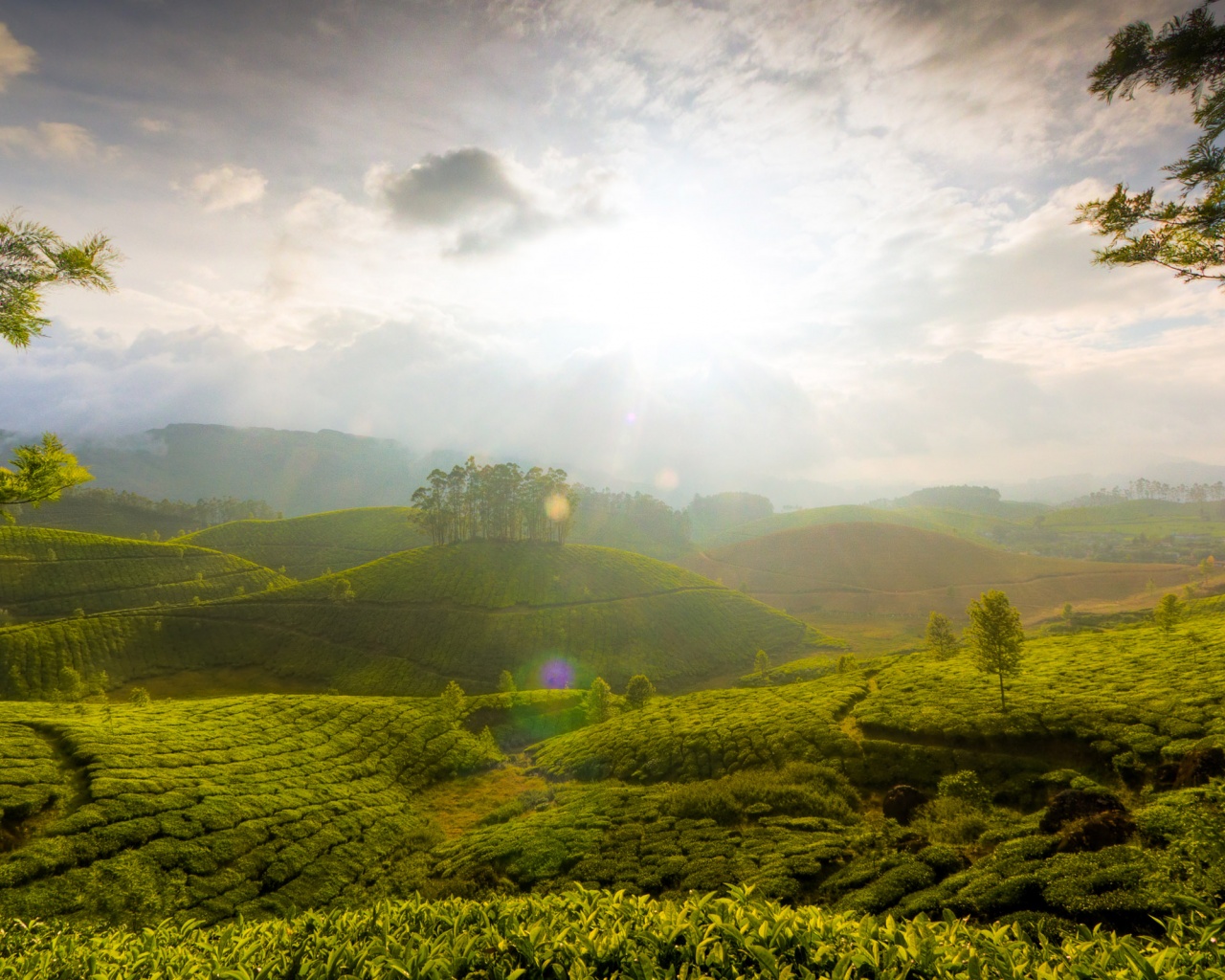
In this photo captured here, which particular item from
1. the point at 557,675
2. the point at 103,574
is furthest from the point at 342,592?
the point at 103,574

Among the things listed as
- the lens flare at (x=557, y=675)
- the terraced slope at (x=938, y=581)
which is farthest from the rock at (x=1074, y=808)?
the terraced slope at (x=938, y=581)

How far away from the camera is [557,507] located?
151000 millimetres

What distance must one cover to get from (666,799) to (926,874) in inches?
581

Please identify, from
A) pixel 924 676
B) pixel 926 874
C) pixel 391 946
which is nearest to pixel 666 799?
pixel 926 874

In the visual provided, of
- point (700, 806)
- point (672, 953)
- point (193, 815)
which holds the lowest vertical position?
point (700, 806)

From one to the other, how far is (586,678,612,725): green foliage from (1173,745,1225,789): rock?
1797 inches

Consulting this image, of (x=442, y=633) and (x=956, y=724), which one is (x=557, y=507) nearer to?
(x=442, y=633)

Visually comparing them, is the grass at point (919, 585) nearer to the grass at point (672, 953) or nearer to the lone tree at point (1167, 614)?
the lone tree at point (1167, 614)

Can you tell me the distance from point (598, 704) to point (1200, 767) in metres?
48.6

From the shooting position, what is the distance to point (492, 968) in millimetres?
6242

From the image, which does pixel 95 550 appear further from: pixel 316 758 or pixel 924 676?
pixel 924 676

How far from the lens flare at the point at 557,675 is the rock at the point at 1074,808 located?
73308 millimetres

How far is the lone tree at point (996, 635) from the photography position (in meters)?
32.7

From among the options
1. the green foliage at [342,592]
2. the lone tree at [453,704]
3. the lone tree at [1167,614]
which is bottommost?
the lone tree at [453,704]
